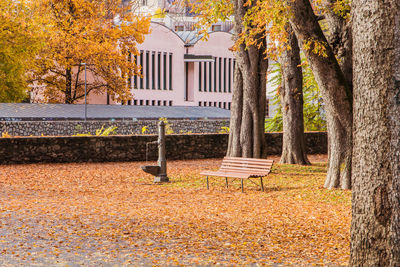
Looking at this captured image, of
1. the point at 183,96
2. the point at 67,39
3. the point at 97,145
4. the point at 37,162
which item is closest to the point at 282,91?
the point at 97,145

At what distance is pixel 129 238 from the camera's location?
849cm

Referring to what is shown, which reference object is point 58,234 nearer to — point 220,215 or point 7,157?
point 220,215

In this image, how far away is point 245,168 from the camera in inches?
564

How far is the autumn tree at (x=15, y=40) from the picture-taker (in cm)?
3753

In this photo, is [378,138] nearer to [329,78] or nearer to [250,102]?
[329,78]

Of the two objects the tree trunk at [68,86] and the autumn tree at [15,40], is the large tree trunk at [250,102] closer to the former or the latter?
the autumn tree at [15,40]

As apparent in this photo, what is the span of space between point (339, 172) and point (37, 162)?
1120 cm

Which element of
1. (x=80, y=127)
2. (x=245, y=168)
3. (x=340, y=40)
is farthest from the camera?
(x=80, y=127)

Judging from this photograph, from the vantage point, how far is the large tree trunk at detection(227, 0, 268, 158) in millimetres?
18484

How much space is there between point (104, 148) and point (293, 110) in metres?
6.80

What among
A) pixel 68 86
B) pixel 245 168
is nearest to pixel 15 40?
pixel 68 86

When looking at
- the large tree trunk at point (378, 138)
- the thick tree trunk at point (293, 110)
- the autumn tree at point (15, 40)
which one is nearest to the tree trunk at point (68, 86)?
the autumn tree at point (15, 40)

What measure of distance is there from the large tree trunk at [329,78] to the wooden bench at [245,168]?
164cm

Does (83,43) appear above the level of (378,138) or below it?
above
